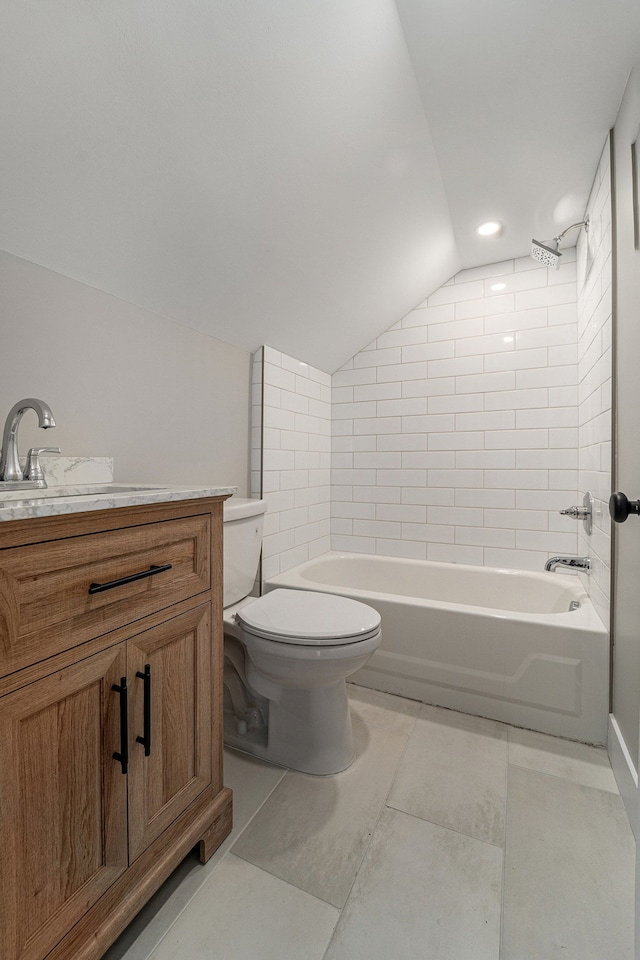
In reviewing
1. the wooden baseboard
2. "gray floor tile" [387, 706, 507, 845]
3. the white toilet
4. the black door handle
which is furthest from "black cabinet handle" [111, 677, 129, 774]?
the black door handle

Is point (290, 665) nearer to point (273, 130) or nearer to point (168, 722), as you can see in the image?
point (168, 722)

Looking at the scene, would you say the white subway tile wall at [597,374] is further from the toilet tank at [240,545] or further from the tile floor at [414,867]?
the toilet tank at [240,545]

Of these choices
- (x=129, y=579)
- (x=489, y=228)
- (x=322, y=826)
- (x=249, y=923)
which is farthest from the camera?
(x=489, y=228)

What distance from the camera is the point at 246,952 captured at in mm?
868

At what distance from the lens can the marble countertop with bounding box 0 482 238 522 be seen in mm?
631

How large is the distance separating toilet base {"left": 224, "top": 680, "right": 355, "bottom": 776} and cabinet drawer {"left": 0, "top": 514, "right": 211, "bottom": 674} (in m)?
0.66

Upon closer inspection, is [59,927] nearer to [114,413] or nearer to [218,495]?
[218,495]

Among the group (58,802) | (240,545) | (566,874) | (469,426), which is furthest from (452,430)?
(58,802)

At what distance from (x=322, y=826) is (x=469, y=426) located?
196 centimetres

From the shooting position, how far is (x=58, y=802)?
2.32 feet

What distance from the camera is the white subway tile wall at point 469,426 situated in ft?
7.38

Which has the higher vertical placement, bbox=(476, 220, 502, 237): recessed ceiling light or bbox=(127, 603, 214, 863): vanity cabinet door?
bbox=(476, 220, 502, 237): recessed ceiling light

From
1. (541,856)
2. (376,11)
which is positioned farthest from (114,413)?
(541,856)

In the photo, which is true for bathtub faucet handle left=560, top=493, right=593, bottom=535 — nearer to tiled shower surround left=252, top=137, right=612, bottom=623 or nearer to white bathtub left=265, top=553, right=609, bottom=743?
tiled shower surround left=252, top=137, right=612, bottom=623
